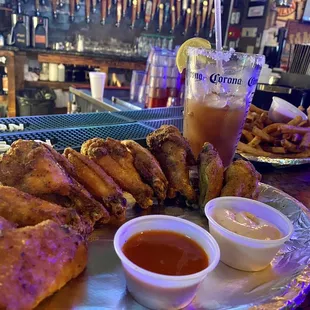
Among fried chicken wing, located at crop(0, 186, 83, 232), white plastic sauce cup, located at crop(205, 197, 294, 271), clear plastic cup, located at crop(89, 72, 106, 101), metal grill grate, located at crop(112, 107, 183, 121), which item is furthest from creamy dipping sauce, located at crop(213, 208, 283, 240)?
clear plastic cup, located at crop(89, 72, 106, 101)

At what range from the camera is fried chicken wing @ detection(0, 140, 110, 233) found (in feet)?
3.25

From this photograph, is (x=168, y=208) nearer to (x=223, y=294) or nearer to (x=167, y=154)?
(x=167, y=154)

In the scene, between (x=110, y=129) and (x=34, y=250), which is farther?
(x=110, y=129)

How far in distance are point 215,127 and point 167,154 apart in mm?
366

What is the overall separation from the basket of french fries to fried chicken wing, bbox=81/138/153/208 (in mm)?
687

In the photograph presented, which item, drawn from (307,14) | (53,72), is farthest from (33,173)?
(307,14)

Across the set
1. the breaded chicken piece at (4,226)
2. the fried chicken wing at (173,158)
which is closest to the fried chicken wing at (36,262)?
the breaded chicken piece at (4,226)


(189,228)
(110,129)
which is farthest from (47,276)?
(110,129)

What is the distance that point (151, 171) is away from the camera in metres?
1.24

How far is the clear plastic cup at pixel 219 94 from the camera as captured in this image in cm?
148

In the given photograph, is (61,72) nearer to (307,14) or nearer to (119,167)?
(307,14)

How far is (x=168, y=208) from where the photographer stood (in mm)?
1306

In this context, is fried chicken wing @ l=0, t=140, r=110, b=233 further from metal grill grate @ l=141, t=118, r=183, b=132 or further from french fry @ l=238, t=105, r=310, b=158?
metal grill grate @ l=141, t=118, r=183, b=132

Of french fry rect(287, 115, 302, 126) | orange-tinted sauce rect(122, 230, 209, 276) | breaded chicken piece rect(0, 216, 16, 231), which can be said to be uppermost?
french fry rect(287, 115, 302, 126)
